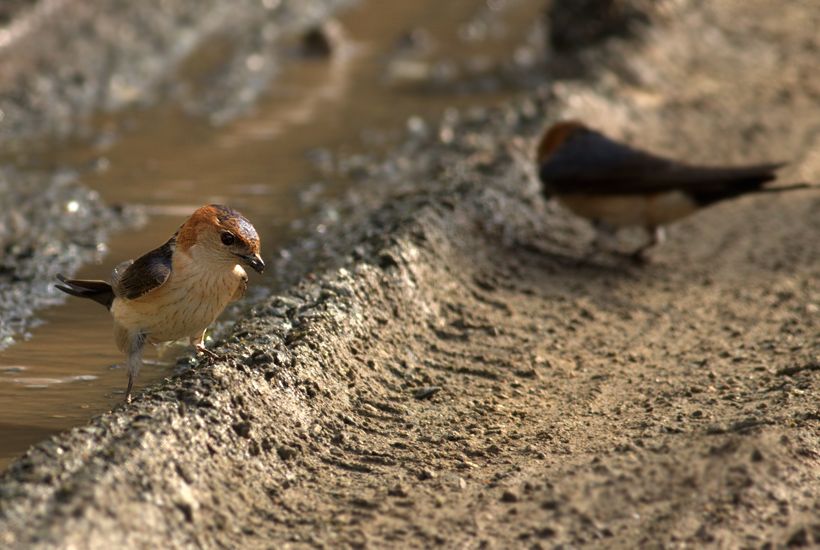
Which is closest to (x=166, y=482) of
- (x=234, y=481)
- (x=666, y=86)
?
(x=234, y=481)

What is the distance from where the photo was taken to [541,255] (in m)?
7.06

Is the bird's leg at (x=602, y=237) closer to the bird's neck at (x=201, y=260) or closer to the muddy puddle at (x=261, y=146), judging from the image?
the muddy puddle at (x=261, y=146)

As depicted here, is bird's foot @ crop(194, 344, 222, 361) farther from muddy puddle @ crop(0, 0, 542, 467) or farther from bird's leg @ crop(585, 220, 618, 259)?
bird's leg @ crop(585, 220, 618, 259)

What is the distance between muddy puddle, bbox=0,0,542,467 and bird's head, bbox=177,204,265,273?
0.81 metres

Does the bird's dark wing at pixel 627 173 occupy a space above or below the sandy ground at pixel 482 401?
above

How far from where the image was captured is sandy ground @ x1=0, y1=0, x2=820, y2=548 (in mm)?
3639

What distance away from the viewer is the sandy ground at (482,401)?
3.64m

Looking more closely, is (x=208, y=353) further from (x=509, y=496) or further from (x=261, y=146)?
(x=261, y=146)

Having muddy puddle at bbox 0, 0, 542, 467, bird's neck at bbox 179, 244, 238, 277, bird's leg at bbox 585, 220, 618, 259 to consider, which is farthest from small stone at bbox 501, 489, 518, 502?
bird's leg at bbox 585, 220, 618, 259

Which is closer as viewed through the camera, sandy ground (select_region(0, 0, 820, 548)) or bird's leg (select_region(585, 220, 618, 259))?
sandy ground (select_region(0, 0, 820, 548))

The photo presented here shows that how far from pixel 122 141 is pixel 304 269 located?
335 centimetres

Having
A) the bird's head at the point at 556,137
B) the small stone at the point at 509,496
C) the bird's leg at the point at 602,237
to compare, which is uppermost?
the bird's head at the point at 556,137

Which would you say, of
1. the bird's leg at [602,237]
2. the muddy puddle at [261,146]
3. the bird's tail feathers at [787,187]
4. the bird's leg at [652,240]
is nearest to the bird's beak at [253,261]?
the muddy puddle at [261,146]

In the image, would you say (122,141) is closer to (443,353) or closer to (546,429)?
(443,353)
